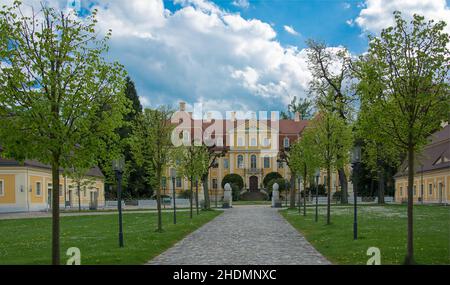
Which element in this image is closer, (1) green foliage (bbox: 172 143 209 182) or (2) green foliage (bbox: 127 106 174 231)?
(2) green foliage (bbox: 127 106 174 231)

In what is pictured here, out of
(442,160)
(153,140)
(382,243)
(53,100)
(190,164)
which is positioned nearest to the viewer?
(53,100)

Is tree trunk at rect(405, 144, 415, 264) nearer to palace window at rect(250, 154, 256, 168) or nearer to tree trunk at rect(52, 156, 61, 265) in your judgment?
tree trunk at rect(52, 156, 61, 265)

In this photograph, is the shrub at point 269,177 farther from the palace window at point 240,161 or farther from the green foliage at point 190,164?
the green foliage at point 190,164

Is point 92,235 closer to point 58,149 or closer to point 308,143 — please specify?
point 58,149

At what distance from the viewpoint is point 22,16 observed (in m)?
10.8

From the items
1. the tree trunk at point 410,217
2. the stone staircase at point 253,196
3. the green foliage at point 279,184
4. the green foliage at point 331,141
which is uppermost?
the green foliage at point 331,141

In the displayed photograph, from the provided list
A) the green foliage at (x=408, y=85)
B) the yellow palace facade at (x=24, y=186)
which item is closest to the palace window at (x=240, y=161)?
the yellow palace facade at (x=24, y=186)

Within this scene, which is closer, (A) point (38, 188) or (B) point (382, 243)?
(B) point (382, 243)

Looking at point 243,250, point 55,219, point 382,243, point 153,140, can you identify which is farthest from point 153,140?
point 55,219

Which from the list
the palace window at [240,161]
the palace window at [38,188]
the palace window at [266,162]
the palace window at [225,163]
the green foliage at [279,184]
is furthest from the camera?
the palace window at [225,163]

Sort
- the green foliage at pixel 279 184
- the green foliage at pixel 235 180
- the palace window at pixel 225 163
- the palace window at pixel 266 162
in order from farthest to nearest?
the palace window at pixel 225 163 < the palace window at pixel 266 162 < the green foliage at pixel 235 180 < the green foliage at pixel 279 184

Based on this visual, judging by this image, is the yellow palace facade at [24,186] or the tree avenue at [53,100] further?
the yellow palace facade at [24,186]

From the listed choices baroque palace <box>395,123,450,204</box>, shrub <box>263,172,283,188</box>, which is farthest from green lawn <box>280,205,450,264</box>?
shrub <box>263,172,283,188</box>

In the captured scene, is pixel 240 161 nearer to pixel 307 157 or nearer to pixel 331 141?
pixel 307 157
